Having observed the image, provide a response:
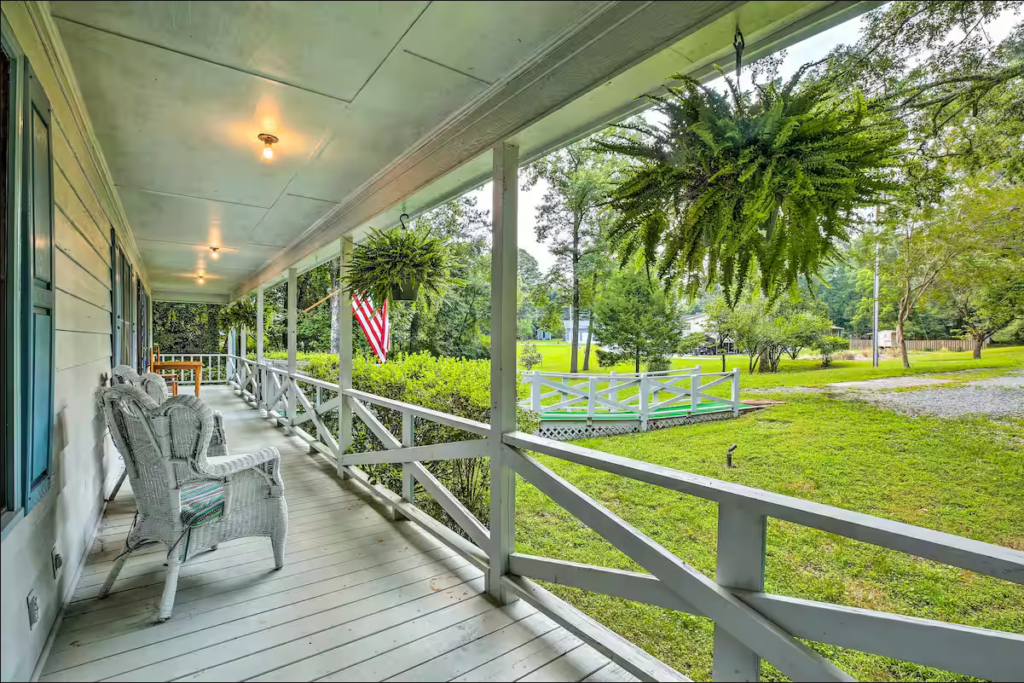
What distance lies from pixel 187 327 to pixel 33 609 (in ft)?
52.5

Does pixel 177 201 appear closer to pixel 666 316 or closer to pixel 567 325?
pixel 567 325

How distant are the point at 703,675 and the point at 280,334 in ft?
47.6

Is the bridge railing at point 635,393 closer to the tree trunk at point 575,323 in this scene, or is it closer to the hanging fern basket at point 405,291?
the tree trunk at point 575,323

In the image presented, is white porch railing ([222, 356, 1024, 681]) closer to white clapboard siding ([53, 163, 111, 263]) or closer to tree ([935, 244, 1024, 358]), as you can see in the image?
tree ([935, 244, 1024, 358])

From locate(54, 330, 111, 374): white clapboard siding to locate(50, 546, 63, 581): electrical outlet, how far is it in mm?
591

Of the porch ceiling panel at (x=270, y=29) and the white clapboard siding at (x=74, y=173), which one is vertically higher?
the porch ceiling panel at (x=270, y=29)

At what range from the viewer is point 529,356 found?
8.76ft

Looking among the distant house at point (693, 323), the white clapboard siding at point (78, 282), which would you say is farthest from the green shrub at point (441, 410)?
the white clapboard siding at point (78, 282)

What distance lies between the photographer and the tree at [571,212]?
2252 mm

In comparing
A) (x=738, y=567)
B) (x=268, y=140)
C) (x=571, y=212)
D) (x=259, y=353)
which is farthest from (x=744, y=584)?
(x=259, y=353)

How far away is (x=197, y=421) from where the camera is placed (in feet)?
7.01

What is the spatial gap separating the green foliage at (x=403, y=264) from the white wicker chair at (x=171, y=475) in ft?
3.98

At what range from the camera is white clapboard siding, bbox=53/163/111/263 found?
6.54 ft

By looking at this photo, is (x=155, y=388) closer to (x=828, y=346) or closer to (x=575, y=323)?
(x=575, y=323)
